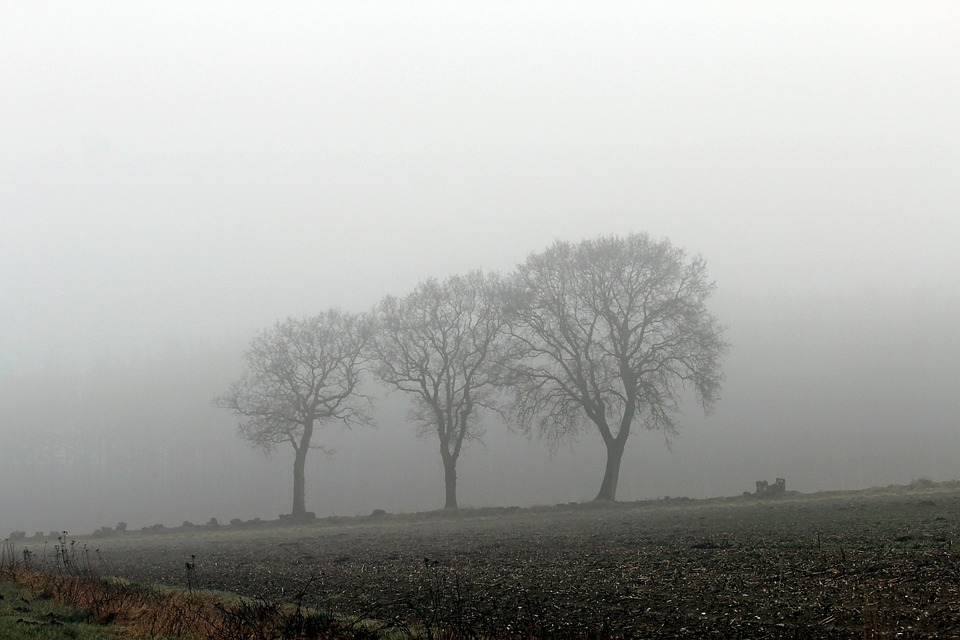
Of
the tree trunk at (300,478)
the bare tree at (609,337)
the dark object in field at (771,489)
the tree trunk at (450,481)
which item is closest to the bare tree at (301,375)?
the tree trunk at (300,478)

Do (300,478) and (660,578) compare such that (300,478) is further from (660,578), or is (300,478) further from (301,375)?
(660,578)

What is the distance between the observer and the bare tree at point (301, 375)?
4950 cm

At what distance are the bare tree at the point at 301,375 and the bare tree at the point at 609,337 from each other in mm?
13605

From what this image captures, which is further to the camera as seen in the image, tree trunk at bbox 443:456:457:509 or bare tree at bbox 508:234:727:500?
tree trunk at bbox 443:456:457:509

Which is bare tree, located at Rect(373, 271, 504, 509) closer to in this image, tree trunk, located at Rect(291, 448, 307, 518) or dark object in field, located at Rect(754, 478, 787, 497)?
tree trunk, located at Rect(291, 448, 307, 518)

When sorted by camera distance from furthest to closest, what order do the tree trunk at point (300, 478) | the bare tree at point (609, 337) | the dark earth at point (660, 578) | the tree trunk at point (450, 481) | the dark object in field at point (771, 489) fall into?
the tree trunk at point (300, 478), the tree trunk at point (450, 481), the bare tree at point (609, 337), the dark object in field at point (771, 489), the dark earth at point (660, 578)

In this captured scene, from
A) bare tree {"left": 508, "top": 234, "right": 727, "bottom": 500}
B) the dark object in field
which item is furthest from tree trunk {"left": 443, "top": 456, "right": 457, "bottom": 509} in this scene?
the dark object in field

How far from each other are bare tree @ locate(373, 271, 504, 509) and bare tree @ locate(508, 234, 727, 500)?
15.3 feet

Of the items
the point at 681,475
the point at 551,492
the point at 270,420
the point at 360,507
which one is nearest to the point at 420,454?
the point at 360,507

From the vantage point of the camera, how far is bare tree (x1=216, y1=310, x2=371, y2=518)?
49500 millimetres

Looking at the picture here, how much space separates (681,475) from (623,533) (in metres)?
62.0

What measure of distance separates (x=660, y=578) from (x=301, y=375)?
42.6m

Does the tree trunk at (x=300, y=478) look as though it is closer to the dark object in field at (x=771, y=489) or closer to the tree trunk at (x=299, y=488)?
the tree trunk at (x=299, y=488)

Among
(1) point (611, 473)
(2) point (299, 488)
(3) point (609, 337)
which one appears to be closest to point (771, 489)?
(1) point (611, 473)
